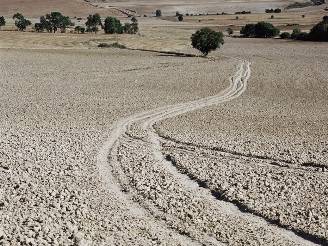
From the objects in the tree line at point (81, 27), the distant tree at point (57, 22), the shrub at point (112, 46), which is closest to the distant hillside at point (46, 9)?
the distant tree at point (57, 22)

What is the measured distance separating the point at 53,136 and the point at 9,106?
9.52 m

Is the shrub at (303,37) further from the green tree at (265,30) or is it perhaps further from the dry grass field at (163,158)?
the dry grass field at (163,158)

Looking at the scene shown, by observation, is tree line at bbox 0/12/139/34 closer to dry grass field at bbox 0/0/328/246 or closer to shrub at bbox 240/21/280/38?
shrub at bbox 240/21/280/38

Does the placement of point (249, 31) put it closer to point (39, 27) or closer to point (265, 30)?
point (265, 30)

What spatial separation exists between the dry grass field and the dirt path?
45 mm

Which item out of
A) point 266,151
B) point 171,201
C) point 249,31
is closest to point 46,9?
point 249,31

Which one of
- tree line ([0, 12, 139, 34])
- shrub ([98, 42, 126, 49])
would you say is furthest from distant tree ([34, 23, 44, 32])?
shrub ([98, 42, 126, 49])

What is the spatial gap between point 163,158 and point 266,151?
499 centimetres

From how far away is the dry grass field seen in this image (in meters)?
17.1

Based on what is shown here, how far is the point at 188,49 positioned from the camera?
89.2 meters

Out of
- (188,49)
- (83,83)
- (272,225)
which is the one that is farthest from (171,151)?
(188,49)

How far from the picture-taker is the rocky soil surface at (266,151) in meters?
19.0

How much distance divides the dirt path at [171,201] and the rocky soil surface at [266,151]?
1.90ft

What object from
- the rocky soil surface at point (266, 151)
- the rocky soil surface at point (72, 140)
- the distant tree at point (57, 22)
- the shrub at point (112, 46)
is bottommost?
the rocky soil surface at point (266, 151)
